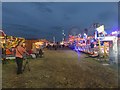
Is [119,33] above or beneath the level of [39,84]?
above

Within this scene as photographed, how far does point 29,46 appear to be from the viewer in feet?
149

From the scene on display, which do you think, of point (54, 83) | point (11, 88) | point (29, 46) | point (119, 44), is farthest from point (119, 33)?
point (29, 46)

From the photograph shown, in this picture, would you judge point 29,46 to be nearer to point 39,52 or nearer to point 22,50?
point 39,52

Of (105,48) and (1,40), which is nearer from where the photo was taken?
(1,40)

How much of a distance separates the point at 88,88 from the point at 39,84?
102 inches

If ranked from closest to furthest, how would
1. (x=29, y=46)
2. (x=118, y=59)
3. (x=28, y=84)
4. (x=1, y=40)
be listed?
(x=28, y=84) → (x=118, y=59) → (x=1, y=40) → (x=29, y=46)

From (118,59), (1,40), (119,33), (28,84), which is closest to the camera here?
(28,84)

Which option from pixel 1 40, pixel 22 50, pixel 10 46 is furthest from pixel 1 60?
pixel 22 50

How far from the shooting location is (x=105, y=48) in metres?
32.1

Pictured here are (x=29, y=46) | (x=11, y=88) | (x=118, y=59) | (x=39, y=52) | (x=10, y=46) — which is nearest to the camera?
(x=11, y=88)

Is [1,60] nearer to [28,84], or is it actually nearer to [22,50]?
[22,50]

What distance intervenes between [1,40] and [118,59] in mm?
13724

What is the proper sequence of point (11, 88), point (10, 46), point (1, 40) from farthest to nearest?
point (10, 46) < point (1, 40) < point (11, 88)

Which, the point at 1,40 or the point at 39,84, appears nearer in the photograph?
the point at 39,84
